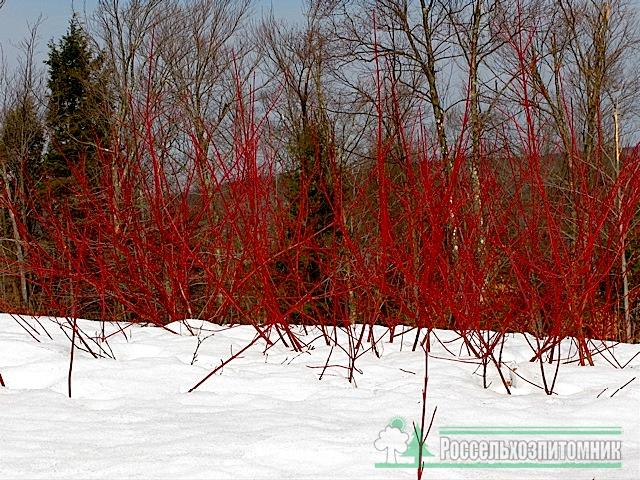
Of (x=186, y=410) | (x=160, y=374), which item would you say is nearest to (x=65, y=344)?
(x=160, y=374)

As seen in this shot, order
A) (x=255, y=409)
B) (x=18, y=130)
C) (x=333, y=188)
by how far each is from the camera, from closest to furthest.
A: (x=255, y=409) → (x=333, y=188) → (x=18, y=130)

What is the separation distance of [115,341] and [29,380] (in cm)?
74

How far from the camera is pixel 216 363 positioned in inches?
97.3

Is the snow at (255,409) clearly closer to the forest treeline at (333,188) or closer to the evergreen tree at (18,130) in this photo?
the forest treeline at (333,188)

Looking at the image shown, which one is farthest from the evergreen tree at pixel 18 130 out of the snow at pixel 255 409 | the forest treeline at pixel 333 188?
the snow at pixel 255 409

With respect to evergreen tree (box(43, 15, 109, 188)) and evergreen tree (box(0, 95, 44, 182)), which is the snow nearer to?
evergreen tree (box(43, 15, 109, 188))

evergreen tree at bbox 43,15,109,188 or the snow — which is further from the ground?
evergreen tree at bbox 43,15,109,188

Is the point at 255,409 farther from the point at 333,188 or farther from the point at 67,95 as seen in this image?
the point at 67,95

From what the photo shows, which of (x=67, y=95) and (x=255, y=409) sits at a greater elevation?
(x=67, y=95)

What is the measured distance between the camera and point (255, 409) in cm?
191

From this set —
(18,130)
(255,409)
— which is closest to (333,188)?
(255,409)

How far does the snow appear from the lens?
4.73 feet

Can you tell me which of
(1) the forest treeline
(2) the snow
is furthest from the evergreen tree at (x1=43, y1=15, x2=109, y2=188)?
(2) the snow

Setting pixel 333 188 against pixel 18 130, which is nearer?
pixel 333 188
